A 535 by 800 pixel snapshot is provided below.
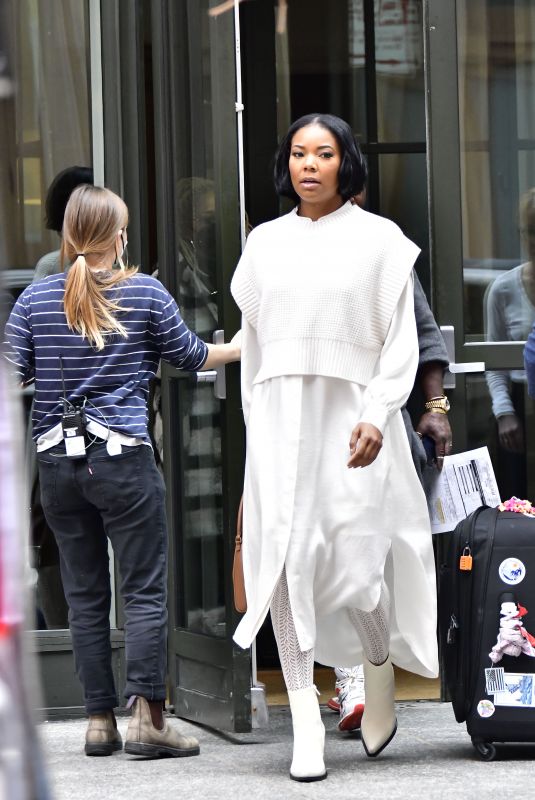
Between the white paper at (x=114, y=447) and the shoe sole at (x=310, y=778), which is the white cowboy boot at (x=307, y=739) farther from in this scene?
the white paper at (x=114, y=447)

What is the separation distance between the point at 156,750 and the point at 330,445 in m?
1.06

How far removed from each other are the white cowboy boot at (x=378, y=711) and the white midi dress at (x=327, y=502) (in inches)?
5.2

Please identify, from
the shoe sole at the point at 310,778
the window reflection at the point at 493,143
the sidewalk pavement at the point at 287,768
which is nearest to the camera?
the sidewalk pavement at the point at 287,768

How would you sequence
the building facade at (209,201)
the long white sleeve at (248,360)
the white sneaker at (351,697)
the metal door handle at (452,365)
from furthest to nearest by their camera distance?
the metal door handle at (452,365)
the building facade at (209,201)
the white sneaker at (351,697)
the long white sleeve at (248,360)

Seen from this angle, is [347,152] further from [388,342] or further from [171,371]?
[171,371]

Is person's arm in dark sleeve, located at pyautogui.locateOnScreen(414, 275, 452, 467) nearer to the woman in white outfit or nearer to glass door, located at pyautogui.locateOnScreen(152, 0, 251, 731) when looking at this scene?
the woman in white outfit

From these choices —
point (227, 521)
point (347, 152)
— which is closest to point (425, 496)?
point (227, 521)

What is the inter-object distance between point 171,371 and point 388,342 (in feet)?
3.72

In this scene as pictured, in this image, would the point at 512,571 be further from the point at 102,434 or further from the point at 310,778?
the point at 102,434

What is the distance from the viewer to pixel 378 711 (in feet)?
12.8

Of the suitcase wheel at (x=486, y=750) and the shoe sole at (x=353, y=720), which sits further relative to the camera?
the shoe sole at (x=353, y=720)

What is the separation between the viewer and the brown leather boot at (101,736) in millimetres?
4078

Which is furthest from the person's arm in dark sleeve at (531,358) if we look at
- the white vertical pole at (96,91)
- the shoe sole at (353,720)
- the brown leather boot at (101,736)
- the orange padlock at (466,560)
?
the white vertical pole at (96,91)

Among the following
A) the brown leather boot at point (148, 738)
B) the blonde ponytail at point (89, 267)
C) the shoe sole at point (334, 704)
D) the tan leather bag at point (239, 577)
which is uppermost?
the blonde ponytail at point (89, 267)
